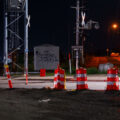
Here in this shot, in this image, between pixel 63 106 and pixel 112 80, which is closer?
pixel 63 106

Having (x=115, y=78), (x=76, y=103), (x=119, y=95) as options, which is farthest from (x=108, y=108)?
(x=115, y=78)

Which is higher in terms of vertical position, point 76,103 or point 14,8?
point 14,8

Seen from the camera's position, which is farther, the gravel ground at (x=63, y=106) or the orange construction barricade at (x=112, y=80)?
the orange construction barricade at (x=112, y=80)

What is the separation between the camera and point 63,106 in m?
9.27

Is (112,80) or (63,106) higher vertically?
(112,80)

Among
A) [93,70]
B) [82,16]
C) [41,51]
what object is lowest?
[93,70]

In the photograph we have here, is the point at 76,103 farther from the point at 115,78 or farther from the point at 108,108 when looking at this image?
the point at 115,78

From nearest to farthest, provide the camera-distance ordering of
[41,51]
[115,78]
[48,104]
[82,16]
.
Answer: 1. [48,104]
2. [115,78]
3. [82,16]
4. [41,51]

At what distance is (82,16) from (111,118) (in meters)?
23.2

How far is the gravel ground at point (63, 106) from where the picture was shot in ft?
25.4

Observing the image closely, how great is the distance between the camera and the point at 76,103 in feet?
32.2

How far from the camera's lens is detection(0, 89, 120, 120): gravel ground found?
7730 millimetres

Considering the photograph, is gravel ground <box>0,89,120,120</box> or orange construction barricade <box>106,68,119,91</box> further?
orange construction barricade <box>106,68,119,91</box>

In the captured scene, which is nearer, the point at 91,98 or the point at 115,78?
the point at 91,98
